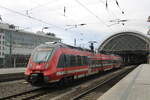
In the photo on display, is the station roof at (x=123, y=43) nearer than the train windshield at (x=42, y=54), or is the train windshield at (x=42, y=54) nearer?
the train windshield at (x=42, y=54)

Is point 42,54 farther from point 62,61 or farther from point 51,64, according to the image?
point 62,61

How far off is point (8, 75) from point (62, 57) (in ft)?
32.8

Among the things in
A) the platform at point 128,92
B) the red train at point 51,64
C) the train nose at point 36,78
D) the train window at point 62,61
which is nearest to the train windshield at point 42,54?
the red train at point 51,64

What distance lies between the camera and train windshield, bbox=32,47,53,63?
14.0 meters

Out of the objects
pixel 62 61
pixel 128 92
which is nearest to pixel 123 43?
pixel 62 61

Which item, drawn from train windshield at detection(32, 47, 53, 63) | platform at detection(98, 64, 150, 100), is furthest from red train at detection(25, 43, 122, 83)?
platform at detection(98, 64, 150, 100)

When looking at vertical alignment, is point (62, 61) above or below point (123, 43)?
below

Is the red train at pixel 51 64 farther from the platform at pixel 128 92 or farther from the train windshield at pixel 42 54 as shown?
the platform at pixel 128 92

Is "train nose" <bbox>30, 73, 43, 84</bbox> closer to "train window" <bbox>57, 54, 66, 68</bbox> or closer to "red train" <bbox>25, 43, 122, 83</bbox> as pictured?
"red train" <bbox>25, 43, 122, 83</bbox>

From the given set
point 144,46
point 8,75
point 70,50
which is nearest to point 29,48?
point 144,46

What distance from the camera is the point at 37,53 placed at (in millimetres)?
14633

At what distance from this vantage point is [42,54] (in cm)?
1435

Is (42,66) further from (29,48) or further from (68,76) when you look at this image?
(29,48)

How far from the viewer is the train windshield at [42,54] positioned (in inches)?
551
